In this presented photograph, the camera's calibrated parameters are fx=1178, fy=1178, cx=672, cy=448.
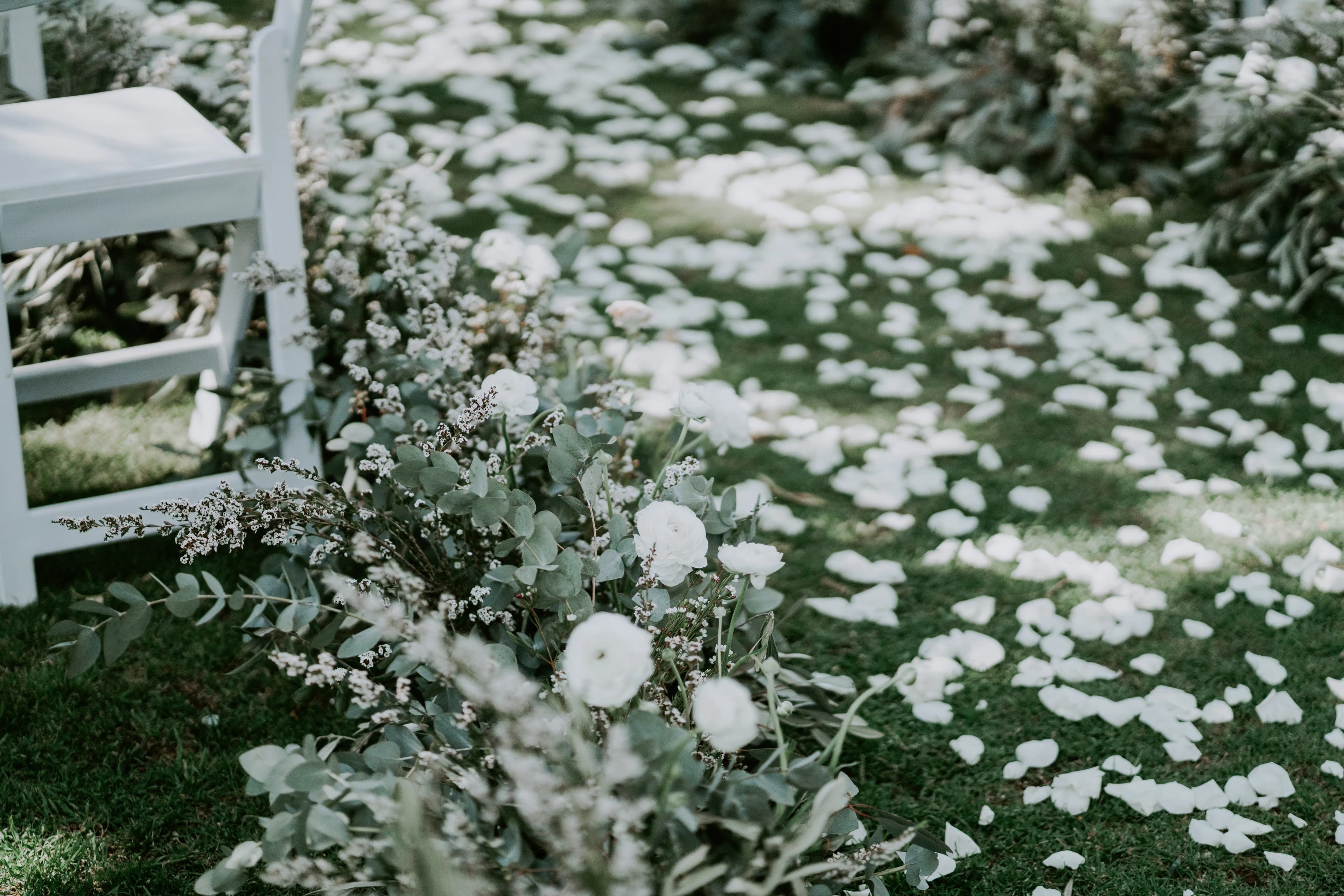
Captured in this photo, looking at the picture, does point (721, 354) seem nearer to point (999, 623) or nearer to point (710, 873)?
point (999, 623)

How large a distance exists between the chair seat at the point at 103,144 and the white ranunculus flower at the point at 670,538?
→ 925mm

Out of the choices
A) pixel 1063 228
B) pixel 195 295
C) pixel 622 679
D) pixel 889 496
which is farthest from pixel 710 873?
pixel 1063 228

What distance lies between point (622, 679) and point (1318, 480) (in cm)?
194

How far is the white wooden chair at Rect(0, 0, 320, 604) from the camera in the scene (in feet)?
5.69

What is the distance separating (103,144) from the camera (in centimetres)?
182

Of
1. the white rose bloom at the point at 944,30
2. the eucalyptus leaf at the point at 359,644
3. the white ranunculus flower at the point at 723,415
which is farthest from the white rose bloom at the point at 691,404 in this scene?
the white rose bloom at the point at 944,30

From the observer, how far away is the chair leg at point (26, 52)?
2.28 metres

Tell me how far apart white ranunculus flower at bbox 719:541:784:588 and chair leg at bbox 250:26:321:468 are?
0.93 metres

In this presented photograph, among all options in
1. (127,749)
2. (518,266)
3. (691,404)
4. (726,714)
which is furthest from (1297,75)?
(127,749)

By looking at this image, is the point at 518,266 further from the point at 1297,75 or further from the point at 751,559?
the point at 1297,75

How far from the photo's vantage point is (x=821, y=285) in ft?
10.6

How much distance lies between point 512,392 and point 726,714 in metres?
0.65

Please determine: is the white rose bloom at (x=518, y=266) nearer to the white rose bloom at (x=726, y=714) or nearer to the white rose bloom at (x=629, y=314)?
the white rose bloom at (x=629, y=314)

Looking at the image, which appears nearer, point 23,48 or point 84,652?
point 84,652
